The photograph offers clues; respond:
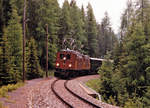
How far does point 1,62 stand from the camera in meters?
18.4

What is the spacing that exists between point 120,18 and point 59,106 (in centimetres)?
3477

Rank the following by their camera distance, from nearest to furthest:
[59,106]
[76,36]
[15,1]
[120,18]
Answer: [59,106] → [15,1] → [120,18] → [76,36]

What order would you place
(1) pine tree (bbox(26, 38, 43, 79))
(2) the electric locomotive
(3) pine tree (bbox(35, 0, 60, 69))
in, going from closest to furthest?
1. (2) the electric locomotive
2. (1) pine tree (bbox(26, 38, 43, 79))
3. (3) pine tree (bbox(35, 0, 60, 69))

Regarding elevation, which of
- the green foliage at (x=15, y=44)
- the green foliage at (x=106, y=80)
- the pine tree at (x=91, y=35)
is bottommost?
the green foliage at (x=106, y=80)

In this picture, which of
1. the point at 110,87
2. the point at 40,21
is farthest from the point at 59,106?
the point at 40,21

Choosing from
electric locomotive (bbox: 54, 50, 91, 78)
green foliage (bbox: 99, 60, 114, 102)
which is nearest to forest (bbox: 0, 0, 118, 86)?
green foliage (bbox: 99, 60, 114, 102)

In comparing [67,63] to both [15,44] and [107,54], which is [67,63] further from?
[107,54]

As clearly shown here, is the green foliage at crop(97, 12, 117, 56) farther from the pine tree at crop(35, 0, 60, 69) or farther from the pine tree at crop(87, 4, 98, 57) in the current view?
the pine tree at crop(35, 0, 60, 69)

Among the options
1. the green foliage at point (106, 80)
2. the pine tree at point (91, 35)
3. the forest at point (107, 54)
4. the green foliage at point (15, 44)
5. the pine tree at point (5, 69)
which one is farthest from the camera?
the pine tree at point (91, 35)

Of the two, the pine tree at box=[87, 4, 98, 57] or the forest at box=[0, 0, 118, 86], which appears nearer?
the forest at box=[0, 0, 118, 86]

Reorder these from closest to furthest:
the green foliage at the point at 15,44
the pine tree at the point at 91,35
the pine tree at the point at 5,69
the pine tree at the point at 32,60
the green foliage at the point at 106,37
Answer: the pine tree at the point at 5,69
the green foliage at the point at 15,44
the pine tree at the point at 32,60
the pine tree at the point at 91,35
the green foliage at the point at 106,37

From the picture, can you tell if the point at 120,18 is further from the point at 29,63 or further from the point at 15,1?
the point at 29,63

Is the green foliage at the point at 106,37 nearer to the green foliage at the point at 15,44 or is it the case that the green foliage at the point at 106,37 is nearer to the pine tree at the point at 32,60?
the pine tree at the point at 32,60

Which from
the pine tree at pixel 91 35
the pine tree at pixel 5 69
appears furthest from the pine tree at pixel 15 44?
the pine tree at pixel 91 35
